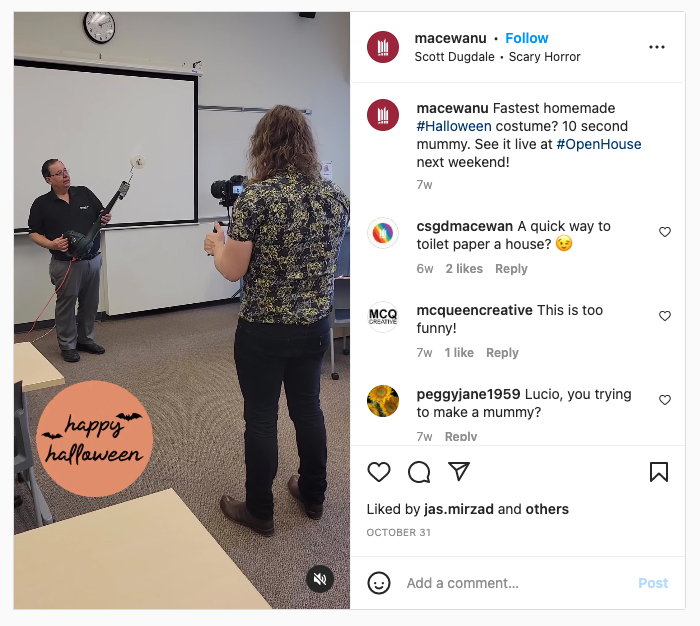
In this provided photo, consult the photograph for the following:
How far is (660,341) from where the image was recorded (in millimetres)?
952

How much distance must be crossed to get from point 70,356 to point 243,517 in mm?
685

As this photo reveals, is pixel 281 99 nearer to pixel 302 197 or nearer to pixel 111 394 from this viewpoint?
pixel 302 197

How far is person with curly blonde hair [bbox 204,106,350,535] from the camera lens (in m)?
1.60

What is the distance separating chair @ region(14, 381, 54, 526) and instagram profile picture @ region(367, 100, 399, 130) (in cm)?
96

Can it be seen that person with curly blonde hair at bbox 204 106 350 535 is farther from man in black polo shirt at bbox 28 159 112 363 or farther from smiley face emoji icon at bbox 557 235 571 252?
smiley face emoji icon at bbox 557 235 571 252

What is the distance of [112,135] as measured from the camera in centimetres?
419

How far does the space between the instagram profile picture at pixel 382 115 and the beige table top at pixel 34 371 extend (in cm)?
112

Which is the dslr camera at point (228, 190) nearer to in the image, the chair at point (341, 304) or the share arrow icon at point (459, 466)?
the chair at point (341, 304)

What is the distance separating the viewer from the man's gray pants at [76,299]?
1978 millimetres

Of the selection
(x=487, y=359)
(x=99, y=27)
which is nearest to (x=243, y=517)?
(x=487, y=359)

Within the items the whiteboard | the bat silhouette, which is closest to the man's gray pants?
the bat silhouette

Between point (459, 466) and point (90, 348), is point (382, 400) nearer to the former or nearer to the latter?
point (459, 466)
